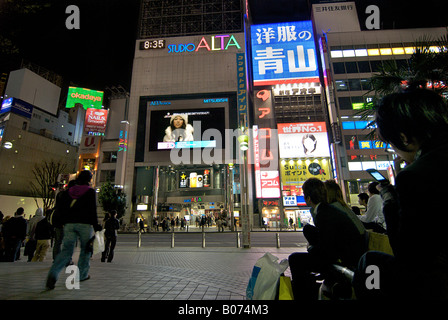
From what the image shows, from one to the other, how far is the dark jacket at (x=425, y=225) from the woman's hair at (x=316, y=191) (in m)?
1.75

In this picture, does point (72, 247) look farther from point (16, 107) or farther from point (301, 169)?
point (16, 107)

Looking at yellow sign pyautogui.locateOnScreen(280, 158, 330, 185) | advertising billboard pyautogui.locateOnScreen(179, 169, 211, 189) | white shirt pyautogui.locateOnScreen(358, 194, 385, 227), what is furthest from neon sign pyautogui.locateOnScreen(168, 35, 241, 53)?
white shirt pyautogui.locateOnScreen(358, 194, 385, 227)

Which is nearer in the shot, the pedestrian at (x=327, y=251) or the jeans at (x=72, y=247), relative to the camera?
the pedestrian at (x=327, y=251)

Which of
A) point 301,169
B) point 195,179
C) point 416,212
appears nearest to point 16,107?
point 195,179

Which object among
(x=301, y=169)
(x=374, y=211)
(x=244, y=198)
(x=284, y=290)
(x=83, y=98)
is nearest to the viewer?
(x=284, y=290)

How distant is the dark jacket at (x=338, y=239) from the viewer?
7.01ft

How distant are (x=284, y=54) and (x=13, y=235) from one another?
4102 cm

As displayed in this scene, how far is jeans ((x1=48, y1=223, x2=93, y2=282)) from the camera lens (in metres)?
3.45

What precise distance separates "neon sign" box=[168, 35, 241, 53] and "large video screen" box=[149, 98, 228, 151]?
Result: 35.8ft

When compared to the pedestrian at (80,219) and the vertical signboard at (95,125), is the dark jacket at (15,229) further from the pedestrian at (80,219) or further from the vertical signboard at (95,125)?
the vertical signboard at (95,125)

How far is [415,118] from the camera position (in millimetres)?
1220

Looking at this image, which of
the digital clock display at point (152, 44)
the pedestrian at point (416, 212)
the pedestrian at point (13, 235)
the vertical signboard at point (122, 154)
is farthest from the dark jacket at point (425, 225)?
the digital clock display at point (152, 44)

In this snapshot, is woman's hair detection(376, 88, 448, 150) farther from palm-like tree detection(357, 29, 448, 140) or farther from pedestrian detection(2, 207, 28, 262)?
pedestrian detection(2, 207, 28, 262)
